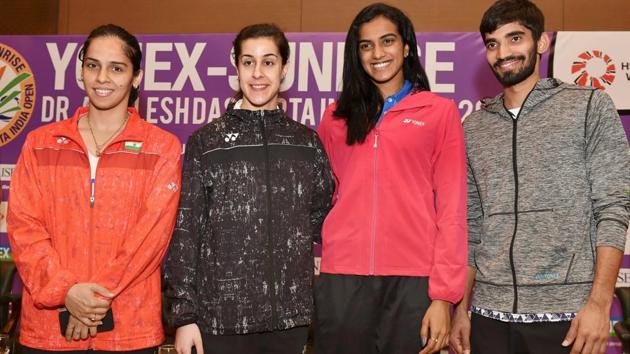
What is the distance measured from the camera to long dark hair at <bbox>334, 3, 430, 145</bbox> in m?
2.42

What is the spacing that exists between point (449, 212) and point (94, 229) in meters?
1.27

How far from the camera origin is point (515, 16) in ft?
7.94

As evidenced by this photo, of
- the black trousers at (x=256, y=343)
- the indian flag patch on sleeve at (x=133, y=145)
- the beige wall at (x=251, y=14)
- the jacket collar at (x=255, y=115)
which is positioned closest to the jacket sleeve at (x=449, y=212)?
the black trousers at (x=256, y=343)

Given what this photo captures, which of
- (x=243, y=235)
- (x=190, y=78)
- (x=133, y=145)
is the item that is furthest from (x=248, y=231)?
(x=190, y=78)

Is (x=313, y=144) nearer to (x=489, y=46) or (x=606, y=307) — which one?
(x=489, y=46)

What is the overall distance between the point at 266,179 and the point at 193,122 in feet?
8.48

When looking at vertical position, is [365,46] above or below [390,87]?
above

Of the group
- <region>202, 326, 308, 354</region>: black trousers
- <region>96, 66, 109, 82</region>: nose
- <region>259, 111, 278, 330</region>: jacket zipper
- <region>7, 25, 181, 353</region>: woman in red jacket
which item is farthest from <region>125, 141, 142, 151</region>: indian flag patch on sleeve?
<region>202, 326, 308, 354</region>: black trousers

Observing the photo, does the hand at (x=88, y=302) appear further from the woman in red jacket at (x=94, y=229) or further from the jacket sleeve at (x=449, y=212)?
the jacket sleeve at (x=449, y=212)

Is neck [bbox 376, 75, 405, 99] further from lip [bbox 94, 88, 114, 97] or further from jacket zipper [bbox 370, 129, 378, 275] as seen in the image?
lip [bbox 94, 88, 114, 97]

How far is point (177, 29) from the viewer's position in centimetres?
554

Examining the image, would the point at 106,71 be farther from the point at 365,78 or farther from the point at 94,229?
the point at 365,78

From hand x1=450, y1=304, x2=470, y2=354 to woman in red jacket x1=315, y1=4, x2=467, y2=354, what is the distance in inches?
13.3

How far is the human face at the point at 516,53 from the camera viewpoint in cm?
242
